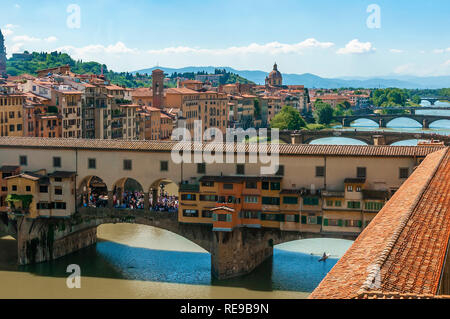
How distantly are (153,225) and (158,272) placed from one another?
8.29 feet

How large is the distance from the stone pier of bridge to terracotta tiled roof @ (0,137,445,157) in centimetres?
272

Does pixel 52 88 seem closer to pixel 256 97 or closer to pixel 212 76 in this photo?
A: pixel 256 97

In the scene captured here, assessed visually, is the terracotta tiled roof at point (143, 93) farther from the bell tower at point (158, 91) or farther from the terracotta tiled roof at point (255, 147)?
the terracotta tiled roof at point (255, 147)

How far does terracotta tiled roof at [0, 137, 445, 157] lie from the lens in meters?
26.5

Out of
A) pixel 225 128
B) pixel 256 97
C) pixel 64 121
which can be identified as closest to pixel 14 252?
pixel 64 121

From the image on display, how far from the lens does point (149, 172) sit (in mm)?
28484

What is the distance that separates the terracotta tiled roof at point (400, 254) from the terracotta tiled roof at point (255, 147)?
12.9 m

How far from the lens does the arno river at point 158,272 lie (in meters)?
24.8

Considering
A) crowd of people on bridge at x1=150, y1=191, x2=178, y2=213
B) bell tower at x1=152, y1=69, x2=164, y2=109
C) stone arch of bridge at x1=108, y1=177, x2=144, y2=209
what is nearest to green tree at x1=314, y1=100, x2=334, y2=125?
bell tower at x1=152, y1=69, x2=164, y2=109

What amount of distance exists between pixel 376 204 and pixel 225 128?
184 feet

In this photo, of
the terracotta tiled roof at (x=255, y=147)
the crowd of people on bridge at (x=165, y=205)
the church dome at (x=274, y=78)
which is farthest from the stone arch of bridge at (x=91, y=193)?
the church dome at (x=274, y=78)

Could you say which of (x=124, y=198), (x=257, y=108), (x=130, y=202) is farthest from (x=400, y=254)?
(x=257, y=108)

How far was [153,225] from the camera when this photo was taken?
28.7 metres

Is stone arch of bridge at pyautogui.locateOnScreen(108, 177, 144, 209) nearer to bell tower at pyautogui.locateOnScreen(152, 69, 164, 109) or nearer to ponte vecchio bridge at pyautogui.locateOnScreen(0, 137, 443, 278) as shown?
ponte vecchio bridge at pyautogui.locateOnScreen(0, 137, 443, 278)
